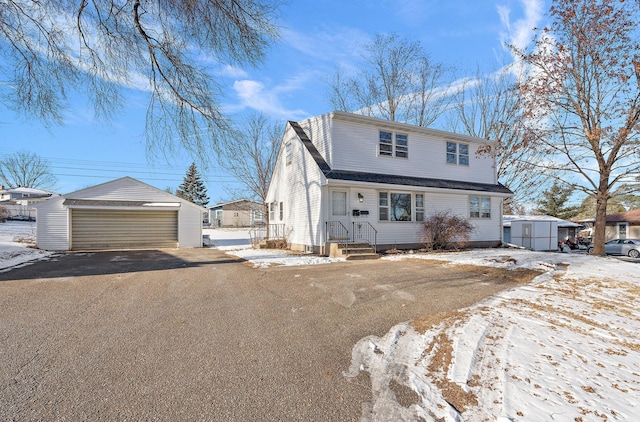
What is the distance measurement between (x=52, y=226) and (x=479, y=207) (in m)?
21.2

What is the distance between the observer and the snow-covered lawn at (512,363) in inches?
96.0

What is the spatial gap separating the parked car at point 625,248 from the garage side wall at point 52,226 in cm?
3227

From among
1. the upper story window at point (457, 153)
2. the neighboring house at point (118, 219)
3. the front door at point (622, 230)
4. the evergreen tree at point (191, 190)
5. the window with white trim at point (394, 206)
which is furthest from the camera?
the evergreen tree at point (191, 190)

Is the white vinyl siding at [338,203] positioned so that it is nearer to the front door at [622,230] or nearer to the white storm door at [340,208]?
the white storm door at [340,208]

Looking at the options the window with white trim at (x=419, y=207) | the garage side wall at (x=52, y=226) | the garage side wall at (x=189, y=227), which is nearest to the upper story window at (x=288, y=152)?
the window with white trim at (x=419, y=207)

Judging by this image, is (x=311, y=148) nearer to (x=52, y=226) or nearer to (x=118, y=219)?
(x=118, y=219)

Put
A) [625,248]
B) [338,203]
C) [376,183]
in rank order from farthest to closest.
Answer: [625,248]
[338,203]
[376,183]

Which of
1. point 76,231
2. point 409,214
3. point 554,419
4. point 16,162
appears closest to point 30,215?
point 16,162

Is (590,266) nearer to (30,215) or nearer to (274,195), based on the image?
(274,195)

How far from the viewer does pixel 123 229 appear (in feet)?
59.1

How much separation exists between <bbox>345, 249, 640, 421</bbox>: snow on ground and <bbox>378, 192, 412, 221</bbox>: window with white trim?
834cm

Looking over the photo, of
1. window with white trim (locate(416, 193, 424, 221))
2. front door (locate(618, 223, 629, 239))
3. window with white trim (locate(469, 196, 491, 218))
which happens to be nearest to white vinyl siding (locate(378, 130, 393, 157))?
window with white trim (locate(416, 193, 424, 221))

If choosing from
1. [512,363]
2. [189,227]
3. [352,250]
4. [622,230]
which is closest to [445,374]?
[512,363]

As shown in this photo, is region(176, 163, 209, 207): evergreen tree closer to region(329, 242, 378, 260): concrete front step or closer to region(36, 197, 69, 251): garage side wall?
region(36, 197, 69, 251): garage side wall
